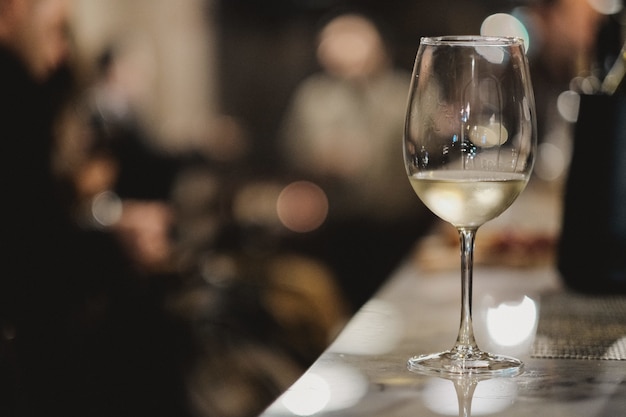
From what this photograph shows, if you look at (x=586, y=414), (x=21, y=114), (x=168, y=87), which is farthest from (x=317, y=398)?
(x=168, y=87)

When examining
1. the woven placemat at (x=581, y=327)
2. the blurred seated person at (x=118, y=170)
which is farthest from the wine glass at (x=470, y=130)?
the blurred seated person at (x=118, y=170)

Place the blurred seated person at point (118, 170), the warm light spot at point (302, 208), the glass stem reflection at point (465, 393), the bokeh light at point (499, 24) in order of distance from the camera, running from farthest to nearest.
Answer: the bokeh light at point (499, 24) → the warm light spot at point (302, 208) → the blurred seated person at point (118, 170) → the glass stem reflection at point (465, 393)

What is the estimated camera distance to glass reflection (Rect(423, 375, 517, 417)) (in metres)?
0.67

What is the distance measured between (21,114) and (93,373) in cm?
71

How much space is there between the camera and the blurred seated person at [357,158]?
19.4 feet

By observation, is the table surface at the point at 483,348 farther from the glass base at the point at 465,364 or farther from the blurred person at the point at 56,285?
the blurred person at the point at 56,285

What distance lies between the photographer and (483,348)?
881 mm

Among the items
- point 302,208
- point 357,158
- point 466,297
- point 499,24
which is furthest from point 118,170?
point 499,24

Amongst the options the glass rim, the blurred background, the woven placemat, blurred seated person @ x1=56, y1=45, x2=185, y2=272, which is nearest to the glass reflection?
the woven placemat

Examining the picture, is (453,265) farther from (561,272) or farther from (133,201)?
(133,201)

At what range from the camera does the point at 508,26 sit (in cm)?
792

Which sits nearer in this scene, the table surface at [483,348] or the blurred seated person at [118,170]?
the table surface at [483,348]

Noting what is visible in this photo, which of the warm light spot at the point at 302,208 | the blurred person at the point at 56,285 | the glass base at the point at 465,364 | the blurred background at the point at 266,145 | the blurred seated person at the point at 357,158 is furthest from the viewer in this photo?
the warm light spot at the point at 302,208

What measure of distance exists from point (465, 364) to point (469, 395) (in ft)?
0.28
